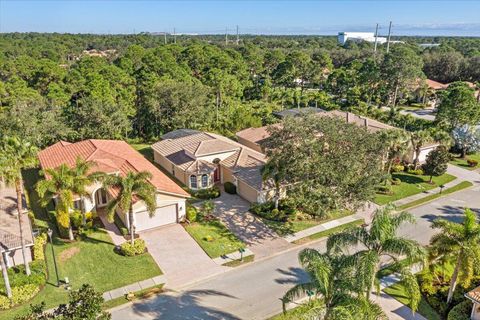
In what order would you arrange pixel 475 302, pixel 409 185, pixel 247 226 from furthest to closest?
pixel 409 185 < pixel 247 226 < pixel 475 302

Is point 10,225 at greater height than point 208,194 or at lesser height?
greater

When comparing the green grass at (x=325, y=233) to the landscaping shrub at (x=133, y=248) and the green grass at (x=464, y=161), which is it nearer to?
the landscaping shrub at (x=133, y=248)

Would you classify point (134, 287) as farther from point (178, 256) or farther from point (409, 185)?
point (409, 185)

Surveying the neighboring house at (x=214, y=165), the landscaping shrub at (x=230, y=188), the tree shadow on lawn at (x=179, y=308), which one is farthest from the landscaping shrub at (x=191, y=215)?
the tree shadow on lawn at (x=179, y=308)

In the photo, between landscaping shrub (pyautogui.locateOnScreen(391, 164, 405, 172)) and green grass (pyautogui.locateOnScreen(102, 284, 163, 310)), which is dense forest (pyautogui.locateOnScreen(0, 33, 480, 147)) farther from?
green grass (pyautogui.locateOnScreen(102, 284, 163, 310))

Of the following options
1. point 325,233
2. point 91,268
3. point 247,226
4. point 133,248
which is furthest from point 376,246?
point 91,268

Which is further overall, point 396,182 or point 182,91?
point 182,91

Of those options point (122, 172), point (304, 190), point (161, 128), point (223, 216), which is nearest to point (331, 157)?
point (304, 190)
